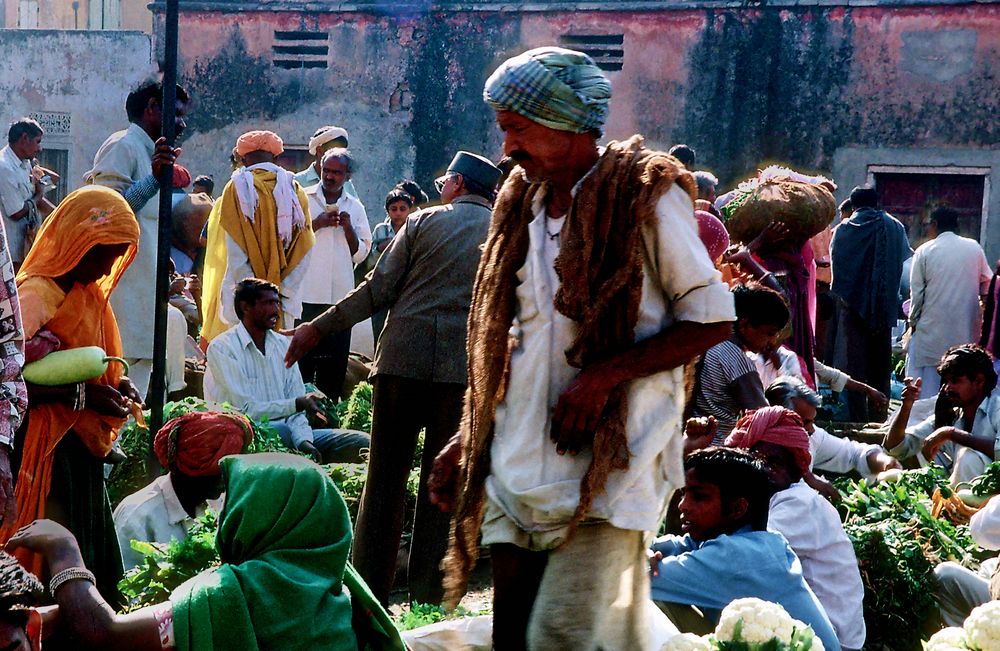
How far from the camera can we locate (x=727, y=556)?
4594mm

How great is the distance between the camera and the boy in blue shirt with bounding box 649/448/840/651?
15.0ft

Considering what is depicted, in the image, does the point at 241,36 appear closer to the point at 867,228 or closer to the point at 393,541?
the point at 867,228

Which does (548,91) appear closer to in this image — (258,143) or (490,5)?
(258,143)

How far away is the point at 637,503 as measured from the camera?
3.49 m

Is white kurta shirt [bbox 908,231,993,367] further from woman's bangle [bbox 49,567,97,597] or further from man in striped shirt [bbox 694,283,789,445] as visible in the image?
woman's bangle [bbox 49,567,97,597]

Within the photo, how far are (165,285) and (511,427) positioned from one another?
2896 millimetres

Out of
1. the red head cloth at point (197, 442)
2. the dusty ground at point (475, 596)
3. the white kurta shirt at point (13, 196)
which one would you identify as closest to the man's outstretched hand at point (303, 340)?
the red head cloth at point (197, 442)

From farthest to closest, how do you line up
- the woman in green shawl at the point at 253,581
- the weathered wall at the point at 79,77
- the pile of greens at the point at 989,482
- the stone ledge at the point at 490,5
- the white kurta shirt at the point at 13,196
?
the weathered wall at the point at 79,77
the stone ledge at the point at 490,5
the white kurta shirt at the point at 13,196
the pile of greens at the point at 989,482
the woman in green shawl at the point at 253,581

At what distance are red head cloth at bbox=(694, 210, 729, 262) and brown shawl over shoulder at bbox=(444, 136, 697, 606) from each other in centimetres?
371

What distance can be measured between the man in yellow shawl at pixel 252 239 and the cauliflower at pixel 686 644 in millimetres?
6020

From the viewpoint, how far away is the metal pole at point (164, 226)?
5.88m

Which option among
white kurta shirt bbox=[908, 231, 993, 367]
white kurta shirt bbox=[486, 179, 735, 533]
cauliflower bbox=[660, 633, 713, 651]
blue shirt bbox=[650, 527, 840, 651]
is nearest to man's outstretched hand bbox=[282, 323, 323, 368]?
blue shirt bbox=[650, 527, 840, 651]

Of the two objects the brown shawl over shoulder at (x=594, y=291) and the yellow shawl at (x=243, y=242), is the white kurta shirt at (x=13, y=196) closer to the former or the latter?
the yellow shawl at (x=243, y=242)

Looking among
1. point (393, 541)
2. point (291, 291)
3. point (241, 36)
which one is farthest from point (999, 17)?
point (393, 541)
